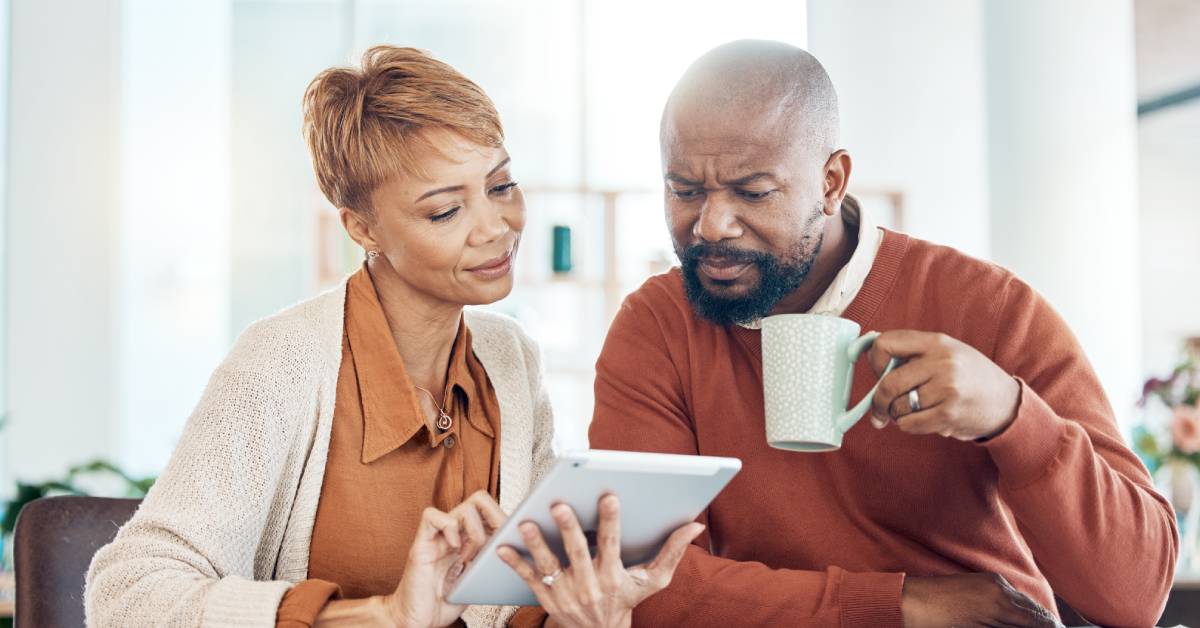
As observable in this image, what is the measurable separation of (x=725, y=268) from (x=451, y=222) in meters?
0.39

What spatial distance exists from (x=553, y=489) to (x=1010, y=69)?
3859 mm

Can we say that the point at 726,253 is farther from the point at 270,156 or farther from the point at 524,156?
the point at 270,156

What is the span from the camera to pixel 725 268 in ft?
4.89

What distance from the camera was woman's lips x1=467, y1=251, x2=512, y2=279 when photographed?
5.28 ft

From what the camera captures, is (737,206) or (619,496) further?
(737,206)

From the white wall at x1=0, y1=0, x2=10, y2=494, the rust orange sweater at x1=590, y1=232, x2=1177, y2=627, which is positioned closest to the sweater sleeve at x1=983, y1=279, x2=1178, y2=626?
the rust orange sweater at x1=590, y1=232, x2=1177, y2=627

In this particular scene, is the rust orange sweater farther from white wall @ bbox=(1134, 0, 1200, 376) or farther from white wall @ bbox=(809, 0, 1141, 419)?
white wall @ bbox=(1134, 0, 1200, 376)

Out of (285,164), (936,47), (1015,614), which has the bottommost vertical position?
(1015,614)

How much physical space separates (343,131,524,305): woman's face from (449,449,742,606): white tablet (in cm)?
51

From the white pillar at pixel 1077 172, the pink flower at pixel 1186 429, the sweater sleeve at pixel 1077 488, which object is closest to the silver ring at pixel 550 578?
the sweater sleeve at pixel 1077 488

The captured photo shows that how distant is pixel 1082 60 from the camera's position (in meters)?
4.26

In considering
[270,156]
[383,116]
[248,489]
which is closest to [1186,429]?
[383,116]

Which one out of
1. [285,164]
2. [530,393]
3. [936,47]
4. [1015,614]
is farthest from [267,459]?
[936,47]

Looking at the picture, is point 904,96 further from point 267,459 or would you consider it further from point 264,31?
point 267,459
